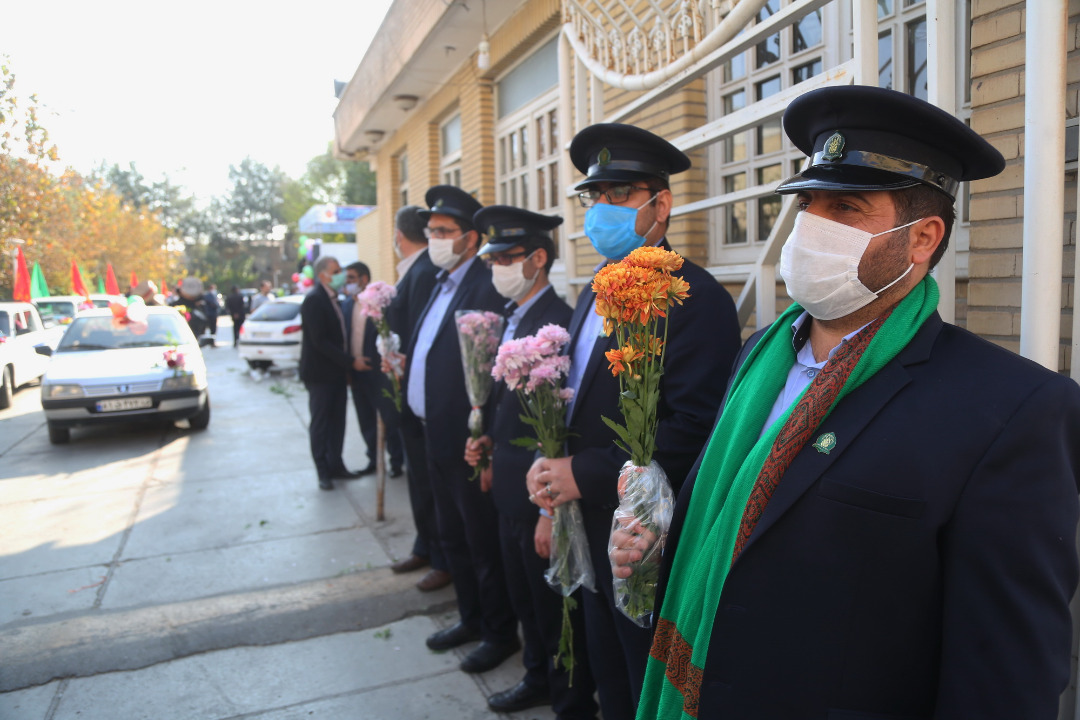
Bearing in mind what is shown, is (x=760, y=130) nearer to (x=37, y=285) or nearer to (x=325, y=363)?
(x=325, y=363)

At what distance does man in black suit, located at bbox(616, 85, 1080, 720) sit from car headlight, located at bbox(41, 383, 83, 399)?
9216 millimetres

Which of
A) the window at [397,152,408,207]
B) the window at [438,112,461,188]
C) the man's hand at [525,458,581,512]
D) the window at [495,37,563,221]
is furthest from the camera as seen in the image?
the window at [397,152,408,207]

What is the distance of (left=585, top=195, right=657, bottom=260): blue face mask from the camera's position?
260cm

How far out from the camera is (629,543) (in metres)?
1.99

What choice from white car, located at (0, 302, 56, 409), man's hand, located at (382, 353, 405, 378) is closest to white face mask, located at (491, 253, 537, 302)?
man's hand, located at (382, 353, 405, 378)

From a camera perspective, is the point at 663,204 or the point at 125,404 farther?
the point at 125,404

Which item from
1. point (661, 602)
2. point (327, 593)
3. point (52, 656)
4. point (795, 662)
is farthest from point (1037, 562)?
point (52, 656)

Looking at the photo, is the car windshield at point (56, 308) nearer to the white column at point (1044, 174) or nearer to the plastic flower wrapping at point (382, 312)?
the plastic flower wrapping at point (382, 312)

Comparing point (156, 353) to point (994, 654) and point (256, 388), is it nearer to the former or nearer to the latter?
point (256, 388)

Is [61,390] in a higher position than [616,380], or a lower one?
lower

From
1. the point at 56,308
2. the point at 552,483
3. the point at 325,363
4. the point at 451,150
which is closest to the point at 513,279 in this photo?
the point at 552,483

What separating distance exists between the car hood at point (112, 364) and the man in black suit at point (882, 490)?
30.3ft

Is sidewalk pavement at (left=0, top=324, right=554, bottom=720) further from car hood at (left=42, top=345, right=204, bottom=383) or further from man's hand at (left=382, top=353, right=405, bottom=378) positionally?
man's hand at (left=382, top=353, right=405, bottom=378)

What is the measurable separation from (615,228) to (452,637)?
8.19ft
